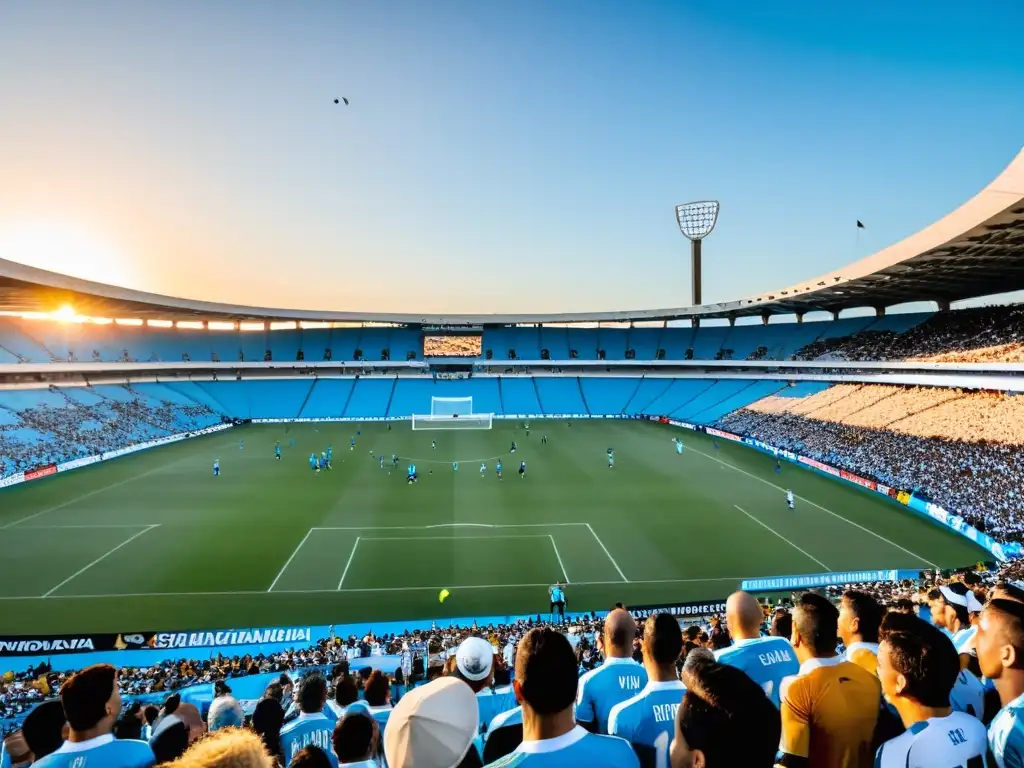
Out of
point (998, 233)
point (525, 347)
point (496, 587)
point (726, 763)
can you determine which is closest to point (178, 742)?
point (726, 763)

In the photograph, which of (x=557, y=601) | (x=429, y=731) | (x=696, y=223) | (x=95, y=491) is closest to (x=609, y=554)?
(x=557, y=601)

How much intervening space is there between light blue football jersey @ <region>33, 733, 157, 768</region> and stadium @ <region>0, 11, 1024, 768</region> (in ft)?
0.05

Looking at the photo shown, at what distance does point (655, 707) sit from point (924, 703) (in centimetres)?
141

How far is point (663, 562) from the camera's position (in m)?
18.6

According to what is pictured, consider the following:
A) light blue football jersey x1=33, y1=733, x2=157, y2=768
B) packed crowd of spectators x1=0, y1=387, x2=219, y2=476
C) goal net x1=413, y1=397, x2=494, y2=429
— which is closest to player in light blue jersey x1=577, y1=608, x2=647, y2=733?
light blue football jersey x1=33, y1=733, x2=157, y2=768

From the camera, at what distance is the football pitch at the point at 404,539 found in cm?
1575

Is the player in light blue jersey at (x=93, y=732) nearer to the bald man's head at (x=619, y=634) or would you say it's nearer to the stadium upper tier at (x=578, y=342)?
the bald man's head at (x=619, y=634)

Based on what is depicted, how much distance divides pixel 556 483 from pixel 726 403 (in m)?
30.9

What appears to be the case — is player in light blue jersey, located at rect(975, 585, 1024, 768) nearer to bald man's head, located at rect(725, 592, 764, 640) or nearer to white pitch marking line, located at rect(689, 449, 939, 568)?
bald man's head, located at rect(725, 592, 764, 640)

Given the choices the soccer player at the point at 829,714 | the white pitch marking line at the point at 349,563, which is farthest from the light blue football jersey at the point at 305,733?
the white pitch marking line at the point at 349,563

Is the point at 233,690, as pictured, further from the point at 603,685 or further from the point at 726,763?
the point at 726,763

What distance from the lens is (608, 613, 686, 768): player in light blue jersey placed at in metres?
3.31

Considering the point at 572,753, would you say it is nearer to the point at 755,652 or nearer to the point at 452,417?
the point at 755,652

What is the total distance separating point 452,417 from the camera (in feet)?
176
